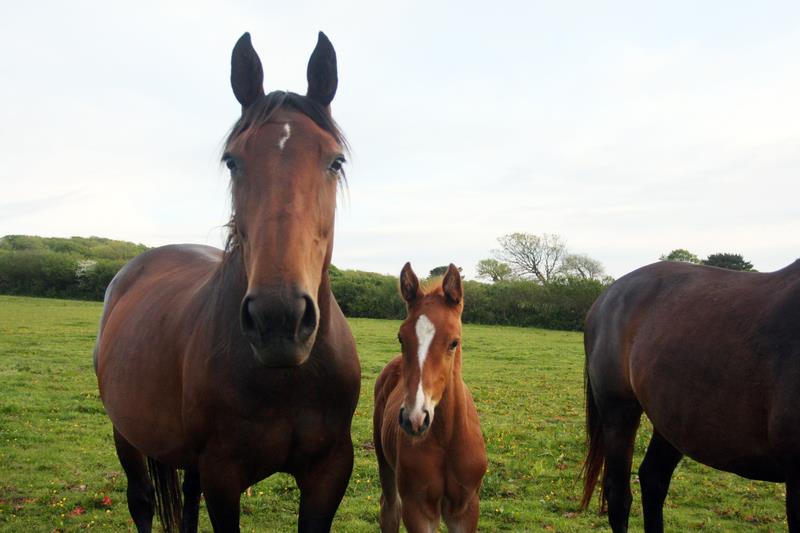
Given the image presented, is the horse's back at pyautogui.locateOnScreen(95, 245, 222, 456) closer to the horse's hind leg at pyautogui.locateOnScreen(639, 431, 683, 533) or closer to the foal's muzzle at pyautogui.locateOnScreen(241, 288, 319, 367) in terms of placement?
the foal's muzzle at pyautogui.locateOnScreen(241, 288, 319, 367)

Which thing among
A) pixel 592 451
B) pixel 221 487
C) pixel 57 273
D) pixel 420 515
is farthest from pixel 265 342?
pixel 57 273

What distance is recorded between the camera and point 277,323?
1.68m

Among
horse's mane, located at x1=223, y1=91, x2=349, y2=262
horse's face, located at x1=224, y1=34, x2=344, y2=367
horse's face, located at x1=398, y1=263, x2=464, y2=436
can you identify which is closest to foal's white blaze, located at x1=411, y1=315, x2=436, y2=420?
horse's face, located at x1=398, y1=263, x2=464, y2=436

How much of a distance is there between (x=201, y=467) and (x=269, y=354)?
0.88 meters

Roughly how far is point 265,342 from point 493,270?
38.1 metres

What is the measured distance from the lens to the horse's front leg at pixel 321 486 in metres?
2.38

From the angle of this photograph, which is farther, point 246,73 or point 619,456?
point 619,456

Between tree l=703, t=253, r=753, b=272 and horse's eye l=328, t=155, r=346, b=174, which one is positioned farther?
tree l=703, t=253, r=753, b=272

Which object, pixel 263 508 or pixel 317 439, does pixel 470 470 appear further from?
pixel 263 508

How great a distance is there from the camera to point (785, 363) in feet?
9.98

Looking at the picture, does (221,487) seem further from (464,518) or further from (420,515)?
(464,518)

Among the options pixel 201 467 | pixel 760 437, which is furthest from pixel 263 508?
pixel 760 437

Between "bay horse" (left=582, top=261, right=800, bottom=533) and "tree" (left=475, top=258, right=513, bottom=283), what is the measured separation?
34360 millimetres

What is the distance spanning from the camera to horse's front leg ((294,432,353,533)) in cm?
238
